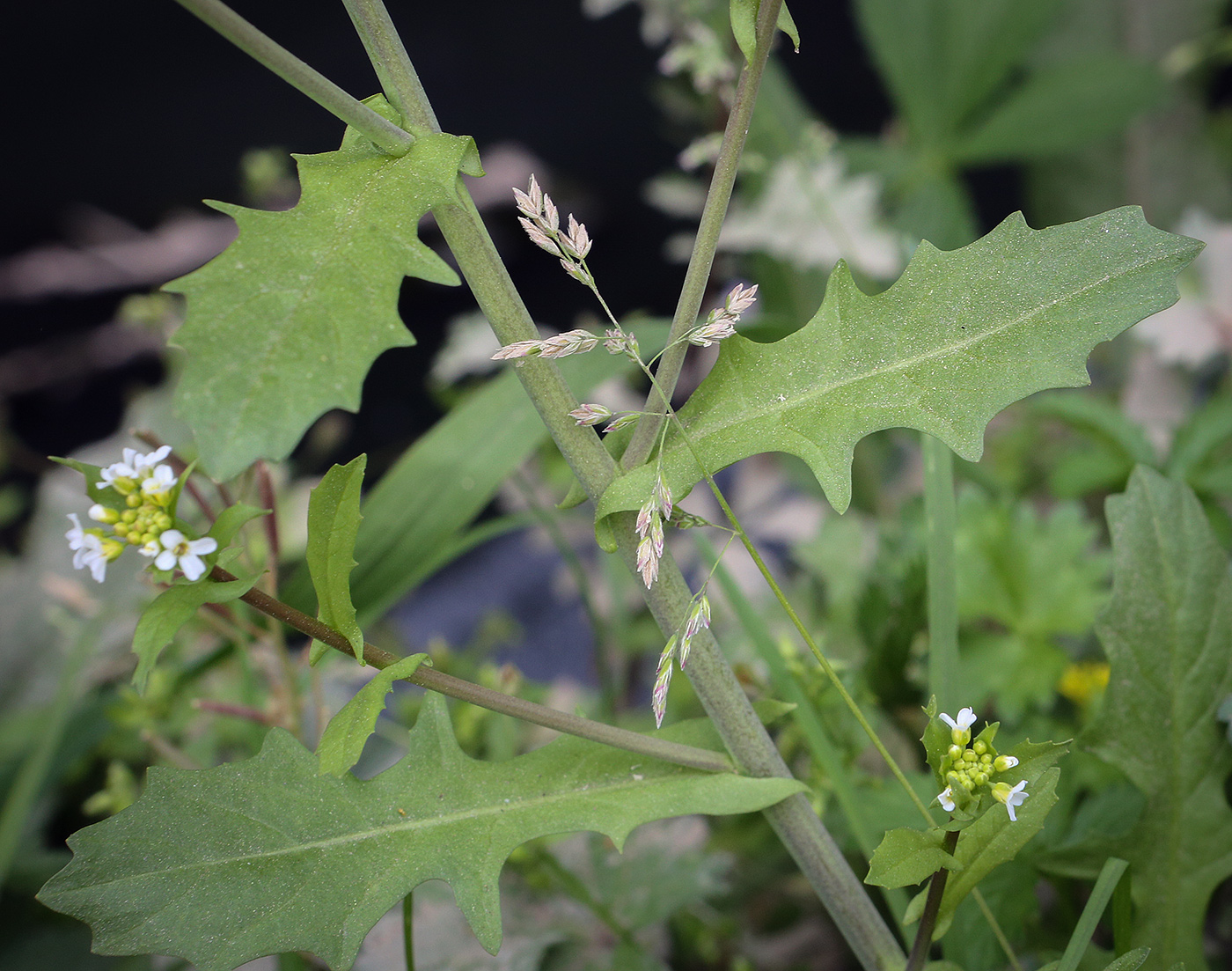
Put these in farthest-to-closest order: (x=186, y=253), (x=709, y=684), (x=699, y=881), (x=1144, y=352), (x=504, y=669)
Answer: (x=186, y=253), (x=1144, y=352), (x=699, y=881), (x=504, y=669), (x=709, y=684)

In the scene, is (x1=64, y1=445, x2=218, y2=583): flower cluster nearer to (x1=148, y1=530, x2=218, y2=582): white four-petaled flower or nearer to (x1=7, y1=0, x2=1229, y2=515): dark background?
(x1=148, y1=530, x2=218, y2=582): white four-petaled flower

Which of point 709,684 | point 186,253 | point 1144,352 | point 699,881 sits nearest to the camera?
point 709,684

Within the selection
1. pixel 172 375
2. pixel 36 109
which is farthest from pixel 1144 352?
pixel 36 109

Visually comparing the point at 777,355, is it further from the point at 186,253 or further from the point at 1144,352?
the point at 186,253

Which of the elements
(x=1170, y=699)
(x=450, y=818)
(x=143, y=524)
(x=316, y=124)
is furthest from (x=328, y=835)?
(x=316, y=124)

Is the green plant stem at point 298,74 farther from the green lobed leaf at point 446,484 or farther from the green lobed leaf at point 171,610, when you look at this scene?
the green lobed leaf at point 446,484

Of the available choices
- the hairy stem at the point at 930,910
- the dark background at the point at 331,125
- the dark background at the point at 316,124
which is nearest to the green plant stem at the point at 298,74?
A: the hairy stem at the point at 930,910
